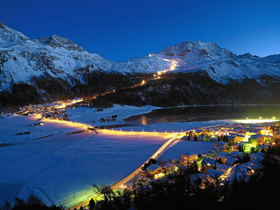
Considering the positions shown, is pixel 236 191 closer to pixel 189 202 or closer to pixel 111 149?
pixel 189 202

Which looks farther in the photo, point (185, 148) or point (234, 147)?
point (185, 148)

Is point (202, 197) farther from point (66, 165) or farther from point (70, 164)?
point (66, 165)

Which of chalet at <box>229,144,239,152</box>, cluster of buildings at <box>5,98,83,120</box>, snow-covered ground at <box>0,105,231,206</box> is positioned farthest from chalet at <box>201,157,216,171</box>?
cluster of buildings at <box>5,98,83,120</box>

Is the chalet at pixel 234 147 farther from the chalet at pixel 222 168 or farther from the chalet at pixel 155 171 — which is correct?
the chalet at pixel 155 171

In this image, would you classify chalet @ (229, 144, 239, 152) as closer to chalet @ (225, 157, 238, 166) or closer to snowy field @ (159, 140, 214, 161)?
snowy field @ (159, 140, 214, 161)

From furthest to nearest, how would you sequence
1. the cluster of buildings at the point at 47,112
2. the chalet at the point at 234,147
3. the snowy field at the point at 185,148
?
the cluster of buildings at the point at 47,112 < the chalet at the point at 234,147 < the snowy field at the point at 185,148

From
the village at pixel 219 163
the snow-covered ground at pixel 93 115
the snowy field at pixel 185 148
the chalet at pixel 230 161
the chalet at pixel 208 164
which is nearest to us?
the village at pixel 219 163

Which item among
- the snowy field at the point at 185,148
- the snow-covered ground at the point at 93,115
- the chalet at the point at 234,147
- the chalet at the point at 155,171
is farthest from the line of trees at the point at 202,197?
the snow-covered ground at the point at 93,115

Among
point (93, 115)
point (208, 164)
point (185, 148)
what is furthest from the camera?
point (93, 115)

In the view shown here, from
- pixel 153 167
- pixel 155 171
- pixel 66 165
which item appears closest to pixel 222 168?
pixel 155 171
